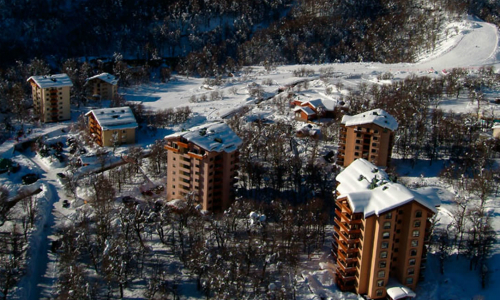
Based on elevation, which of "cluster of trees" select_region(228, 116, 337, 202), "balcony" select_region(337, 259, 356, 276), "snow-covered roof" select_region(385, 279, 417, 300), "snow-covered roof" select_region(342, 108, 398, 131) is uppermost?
"snow-covered roof" select_region(342, 108, 398, 131)

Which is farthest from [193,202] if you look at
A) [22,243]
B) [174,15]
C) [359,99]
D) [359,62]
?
[174,15]

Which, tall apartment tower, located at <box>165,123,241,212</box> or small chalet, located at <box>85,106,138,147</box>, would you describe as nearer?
tall apartment tower, located at <box>165,123,241,212</box>

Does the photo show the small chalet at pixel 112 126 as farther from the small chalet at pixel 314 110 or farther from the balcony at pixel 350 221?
the balcony at pixel 350 221

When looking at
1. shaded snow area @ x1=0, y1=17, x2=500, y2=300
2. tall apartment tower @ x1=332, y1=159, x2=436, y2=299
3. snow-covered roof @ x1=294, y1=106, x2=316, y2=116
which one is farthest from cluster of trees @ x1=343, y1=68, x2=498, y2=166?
tall apartment tower @ x1=332, y1=159, x2=436, y2=299

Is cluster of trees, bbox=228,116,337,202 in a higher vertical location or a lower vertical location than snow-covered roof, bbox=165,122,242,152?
lower

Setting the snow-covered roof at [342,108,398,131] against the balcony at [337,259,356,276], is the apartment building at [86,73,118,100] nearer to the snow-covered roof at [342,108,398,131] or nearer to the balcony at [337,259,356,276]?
the snow-covered roof at [342,108,398,131]

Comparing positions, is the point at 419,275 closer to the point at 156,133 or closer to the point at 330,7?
the point at 156,133

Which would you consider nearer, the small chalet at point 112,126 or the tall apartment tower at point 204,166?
the tall apartment tower at point 204,166

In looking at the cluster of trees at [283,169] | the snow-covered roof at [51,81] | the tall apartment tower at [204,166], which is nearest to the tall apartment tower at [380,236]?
the cluster of trees at [283,169]
